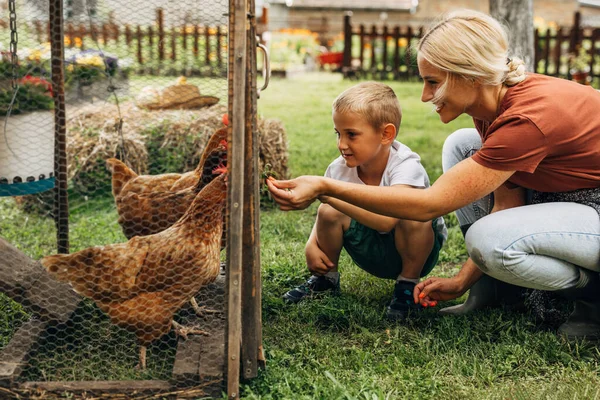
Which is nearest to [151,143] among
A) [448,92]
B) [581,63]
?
[448,92]

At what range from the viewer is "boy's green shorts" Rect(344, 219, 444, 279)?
8.91 feet

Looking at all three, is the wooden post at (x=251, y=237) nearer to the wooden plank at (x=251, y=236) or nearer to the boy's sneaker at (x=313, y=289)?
the wooden plank at (x=251, y=236)

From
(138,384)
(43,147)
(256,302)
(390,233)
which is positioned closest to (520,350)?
(390,233)

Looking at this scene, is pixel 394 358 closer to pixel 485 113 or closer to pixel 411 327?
pixel 411 327

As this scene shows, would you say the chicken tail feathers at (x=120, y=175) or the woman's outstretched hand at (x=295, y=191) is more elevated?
the woman's outstretched hand at (x=295, y=191)

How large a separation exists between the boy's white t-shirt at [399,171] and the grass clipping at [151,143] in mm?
1650

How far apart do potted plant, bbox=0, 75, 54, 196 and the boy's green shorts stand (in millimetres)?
1441

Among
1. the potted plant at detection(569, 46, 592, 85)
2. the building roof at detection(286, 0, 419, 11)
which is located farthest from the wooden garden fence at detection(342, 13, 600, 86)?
the building roof at detection(286, 0, 419, 11)

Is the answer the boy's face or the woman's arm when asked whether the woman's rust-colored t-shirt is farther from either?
the boy's face

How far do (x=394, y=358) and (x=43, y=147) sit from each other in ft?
6.54

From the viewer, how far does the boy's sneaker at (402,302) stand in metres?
2.66

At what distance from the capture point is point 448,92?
2.19m

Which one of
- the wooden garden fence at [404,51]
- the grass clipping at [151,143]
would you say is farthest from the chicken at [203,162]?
the wooden garden fence at [404,51]

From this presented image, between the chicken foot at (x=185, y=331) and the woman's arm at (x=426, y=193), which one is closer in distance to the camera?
A: the woman's arm at (x=426, y=193)
